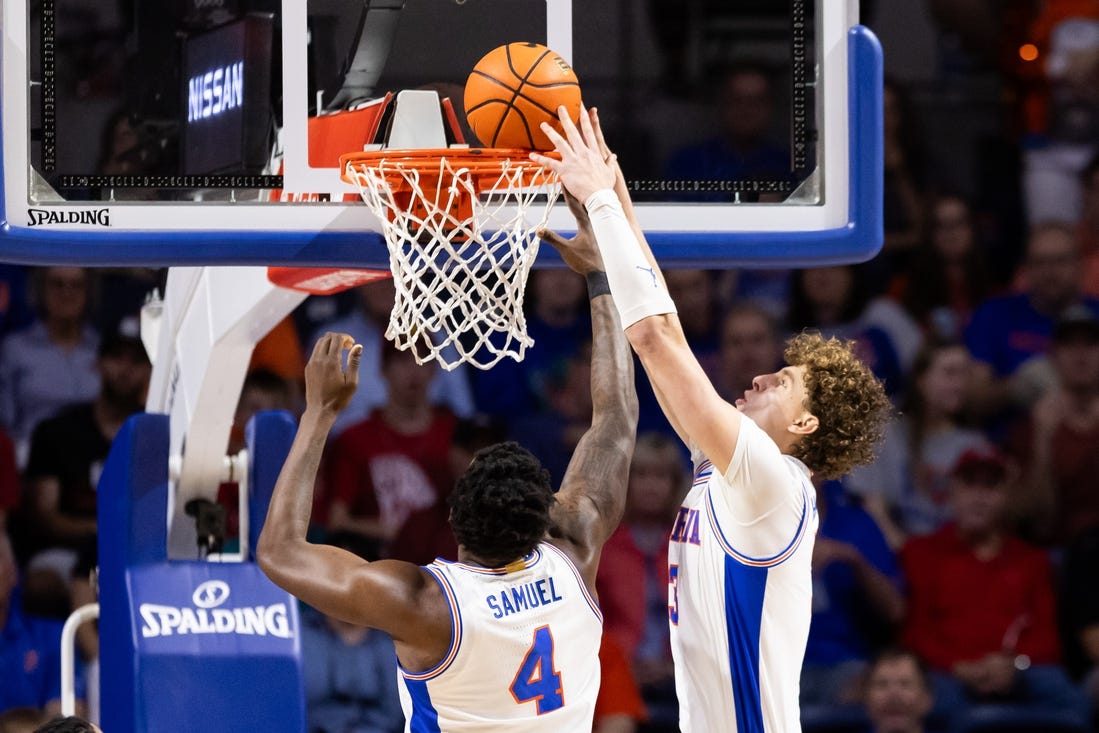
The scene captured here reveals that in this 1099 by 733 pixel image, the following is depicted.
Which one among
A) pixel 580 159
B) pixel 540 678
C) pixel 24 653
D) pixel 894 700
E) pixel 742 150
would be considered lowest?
pixel 894 700

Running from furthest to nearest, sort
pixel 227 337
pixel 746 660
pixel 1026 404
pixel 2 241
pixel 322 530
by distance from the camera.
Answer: pixel 1026 404
pixel 322 530
pixel 227 337
pixel 2 241
pixel 746 660

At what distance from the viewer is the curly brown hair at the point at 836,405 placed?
11.3ft

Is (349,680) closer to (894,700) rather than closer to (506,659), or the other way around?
(894,700)

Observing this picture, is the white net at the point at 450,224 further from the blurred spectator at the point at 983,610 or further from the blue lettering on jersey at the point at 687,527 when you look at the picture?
the blurred spectator at the point at 983,610

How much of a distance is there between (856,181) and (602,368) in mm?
816

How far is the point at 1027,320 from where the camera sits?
7.17 m

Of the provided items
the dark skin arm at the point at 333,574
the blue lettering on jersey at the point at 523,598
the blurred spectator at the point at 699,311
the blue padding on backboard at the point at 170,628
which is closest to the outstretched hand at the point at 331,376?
the dark skin arm at the point at 333,574

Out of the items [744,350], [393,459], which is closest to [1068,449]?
[744,350]

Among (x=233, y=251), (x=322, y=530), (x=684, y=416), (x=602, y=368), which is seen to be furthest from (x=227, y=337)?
(x=322, y=530)

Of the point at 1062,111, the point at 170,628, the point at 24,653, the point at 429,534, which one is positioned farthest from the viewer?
the point at 1062,111

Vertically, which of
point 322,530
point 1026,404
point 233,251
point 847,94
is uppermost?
point 847,94

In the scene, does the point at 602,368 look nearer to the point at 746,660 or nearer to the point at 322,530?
the point at 746,660

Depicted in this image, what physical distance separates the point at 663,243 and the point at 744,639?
1.03 m

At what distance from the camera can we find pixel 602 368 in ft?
→ 12.2
